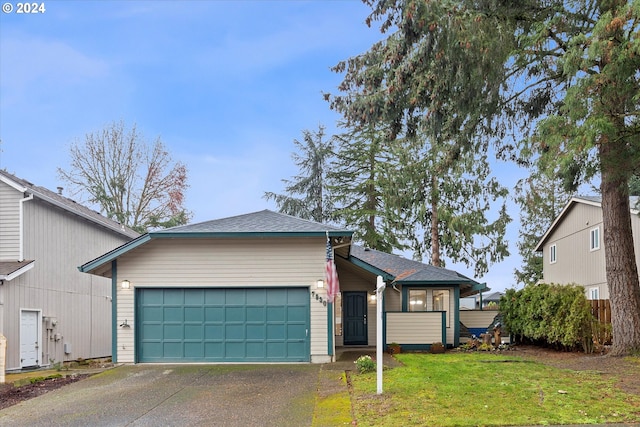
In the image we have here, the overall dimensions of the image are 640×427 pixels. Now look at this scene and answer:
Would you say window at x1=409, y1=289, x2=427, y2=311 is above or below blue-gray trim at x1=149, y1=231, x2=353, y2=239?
below

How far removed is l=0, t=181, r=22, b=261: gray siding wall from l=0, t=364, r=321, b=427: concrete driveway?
4.84 meters

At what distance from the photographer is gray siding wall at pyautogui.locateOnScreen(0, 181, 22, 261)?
14.8m

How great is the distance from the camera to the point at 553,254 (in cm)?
2664

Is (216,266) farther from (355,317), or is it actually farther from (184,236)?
(355,317)

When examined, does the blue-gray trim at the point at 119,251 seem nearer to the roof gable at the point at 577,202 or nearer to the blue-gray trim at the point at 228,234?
the blue-gray trim at the point at 228,234

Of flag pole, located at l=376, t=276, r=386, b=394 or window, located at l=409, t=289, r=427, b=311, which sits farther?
window, located at l=409, t=289, r=427, b=311

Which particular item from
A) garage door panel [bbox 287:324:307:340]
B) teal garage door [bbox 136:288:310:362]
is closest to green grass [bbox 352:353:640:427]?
garage door panel [bbox 287:324:307:340]

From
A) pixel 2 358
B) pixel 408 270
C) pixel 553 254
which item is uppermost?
pixel 553 254

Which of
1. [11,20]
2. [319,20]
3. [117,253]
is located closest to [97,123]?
[11,20]

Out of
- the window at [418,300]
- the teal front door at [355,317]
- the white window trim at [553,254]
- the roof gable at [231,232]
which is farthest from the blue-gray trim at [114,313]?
the white window trim at [553,254]

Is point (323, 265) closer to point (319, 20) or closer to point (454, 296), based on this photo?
point (454, 296)

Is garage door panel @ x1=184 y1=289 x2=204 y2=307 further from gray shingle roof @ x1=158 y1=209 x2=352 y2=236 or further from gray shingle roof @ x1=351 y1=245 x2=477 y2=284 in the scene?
gray shingle roof @ x1=351 y1=245 x2=477 y2=284

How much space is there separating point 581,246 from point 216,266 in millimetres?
16104

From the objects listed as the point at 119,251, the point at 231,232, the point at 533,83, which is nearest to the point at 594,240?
the point at 533,83
